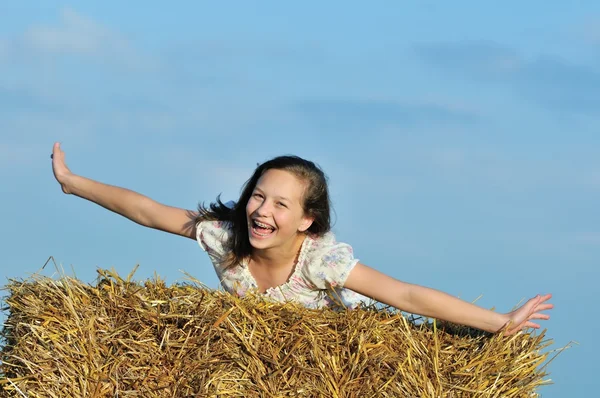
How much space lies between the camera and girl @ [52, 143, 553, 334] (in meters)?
4.59

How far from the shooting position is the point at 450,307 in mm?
4555

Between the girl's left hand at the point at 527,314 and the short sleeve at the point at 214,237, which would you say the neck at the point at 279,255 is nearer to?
the short sleeve at the point at 214,237

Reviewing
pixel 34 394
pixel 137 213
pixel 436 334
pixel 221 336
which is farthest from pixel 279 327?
pixel 137 213

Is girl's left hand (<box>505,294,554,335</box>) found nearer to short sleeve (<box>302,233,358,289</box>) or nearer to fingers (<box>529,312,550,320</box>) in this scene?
fingers (<box>529,312,550,320</box>)

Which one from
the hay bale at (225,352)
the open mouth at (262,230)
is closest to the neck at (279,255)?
the open mouth at (262,230)

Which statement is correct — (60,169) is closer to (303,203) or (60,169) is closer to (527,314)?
(303,203)

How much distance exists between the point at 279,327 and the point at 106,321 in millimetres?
863

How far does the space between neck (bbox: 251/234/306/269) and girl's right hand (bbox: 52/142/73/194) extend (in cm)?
143

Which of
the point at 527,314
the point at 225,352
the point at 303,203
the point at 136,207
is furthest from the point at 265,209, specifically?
the point at 527,314

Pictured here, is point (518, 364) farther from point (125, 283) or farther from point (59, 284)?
point (59, 284)

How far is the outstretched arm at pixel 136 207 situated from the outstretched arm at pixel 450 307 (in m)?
1.34

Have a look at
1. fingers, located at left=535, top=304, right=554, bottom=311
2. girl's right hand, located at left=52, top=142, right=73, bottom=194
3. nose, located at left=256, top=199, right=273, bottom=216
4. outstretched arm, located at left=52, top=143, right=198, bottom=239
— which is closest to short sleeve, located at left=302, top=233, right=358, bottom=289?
nose, located at left=256, top=199, right=273, bottom=216

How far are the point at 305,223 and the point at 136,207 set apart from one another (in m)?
1.11

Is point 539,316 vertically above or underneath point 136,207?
underneath
